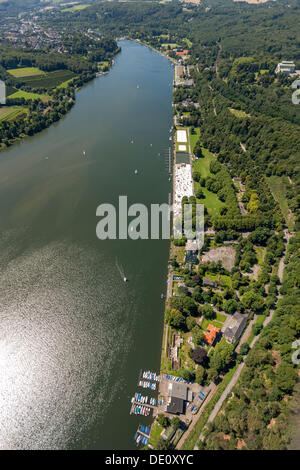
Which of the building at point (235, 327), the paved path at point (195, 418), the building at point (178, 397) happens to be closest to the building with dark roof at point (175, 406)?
the building at point (178, 397)

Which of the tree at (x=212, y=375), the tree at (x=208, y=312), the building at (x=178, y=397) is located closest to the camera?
the building at (x=178, y=397)

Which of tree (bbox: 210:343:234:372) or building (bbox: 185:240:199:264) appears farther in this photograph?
building (bbox: 185:240:199:264)

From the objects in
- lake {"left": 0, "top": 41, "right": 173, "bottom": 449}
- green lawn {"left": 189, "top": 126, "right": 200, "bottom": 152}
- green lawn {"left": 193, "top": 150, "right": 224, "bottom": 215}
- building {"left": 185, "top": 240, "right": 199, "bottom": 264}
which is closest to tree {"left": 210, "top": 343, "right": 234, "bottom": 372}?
lake {"left": 0, "top": 41, "right": 173, "bottom": 449}

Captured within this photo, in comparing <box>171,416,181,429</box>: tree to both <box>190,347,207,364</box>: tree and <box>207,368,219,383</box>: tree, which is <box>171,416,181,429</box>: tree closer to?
<box>207,368,219,383</box>: tree

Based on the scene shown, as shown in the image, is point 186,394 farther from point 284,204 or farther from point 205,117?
point 205,117

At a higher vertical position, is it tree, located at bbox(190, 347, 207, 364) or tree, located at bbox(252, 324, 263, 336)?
tree, located at bbox(252, 324, 263, 336)

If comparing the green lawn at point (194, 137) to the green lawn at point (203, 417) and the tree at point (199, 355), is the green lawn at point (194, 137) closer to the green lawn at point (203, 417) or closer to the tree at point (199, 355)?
the tree at point (199, 355)

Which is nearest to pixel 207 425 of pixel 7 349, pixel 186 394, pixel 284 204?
pixel 186 394
